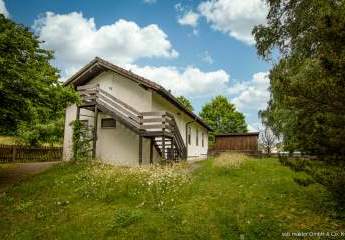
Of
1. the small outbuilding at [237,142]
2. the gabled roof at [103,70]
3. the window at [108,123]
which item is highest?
the gabled roof at [103,70]

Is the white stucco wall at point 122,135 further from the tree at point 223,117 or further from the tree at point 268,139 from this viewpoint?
the tree at point 223,117

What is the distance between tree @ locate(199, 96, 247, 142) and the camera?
200 ft

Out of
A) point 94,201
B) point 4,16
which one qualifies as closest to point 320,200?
point 94,201

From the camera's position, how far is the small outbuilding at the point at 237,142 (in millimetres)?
31891

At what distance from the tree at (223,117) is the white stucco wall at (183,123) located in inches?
1008

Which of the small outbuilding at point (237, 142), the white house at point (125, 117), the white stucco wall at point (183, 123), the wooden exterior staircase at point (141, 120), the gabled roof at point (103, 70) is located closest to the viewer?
the wooden exterior staircase at point (141, 120)

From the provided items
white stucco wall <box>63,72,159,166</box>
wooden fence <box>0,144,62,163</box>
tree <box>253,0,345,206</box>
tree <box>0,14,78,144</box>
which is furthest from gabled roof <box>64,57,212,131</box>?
tree <box>253,0,345,206</box>

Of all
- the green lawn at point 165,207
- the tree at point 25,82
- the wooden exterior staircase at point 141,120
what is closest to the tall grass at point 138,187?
the green lawn at point 165,207

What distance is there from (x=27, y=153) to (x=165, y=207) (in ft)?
66.9

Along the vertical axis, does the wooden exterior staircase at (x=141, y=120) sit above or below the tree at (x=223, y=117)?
below

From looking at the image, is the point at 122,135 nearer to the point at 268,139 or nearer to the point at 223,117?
the point at 268,139

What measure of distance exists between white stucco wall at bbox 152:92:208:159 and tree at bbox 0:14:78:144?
22.4ft

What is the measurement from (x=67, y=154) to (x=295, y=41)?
661 inches

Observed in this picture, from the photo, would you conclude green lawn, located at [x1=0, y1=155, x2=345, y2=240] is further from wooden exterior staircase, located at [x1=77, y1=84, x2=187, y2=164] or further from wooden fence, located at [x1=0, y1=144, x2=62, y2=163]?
wooden fence, located at [x1=0, y1=144, x2=62, y2=163]
